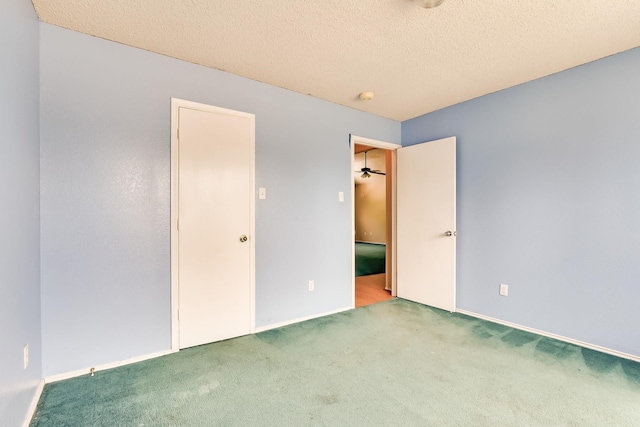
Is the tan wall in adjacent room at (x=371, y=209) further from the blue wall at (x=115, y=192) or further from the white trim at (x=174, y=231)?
the white trim at (x=174, y=231)

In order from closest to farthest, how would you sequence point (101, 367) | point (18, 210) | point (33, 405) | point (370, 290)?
point (18, 210)
point (33, 405)
point (101, 367)
point (370, 290)

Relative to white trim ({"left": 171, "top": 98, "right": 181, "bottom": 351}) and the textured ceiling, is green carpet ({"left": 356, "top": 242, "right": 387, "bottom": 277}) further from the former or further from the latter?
the textured ceiling

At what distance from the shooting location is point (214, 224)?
2.60m

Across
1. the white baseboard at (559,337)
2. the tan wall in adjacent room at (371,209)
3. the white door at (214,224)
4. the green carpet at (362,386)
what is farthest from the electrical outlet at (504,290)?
the tan wall in adjacent room at (371,209)

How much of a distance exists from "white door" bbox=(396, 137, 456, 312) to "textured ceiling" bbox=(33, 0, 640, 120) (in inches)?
38.1

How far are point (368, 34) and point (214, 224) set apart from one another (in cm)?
194

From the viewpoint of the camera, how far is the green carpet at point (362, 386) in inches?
65.2

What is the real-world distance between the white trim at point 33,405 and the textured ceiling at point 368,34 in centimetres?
237

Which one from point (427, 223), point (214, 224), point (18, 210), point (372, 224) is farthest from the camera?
point (372, 224)

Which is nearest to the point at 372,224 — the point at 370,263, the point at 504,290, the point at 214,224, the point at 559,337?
the point at 370,263

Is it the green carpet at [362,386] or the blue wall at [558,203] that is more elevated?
the blue wall at [558,203]

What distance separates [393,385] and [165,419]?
4.52 feet

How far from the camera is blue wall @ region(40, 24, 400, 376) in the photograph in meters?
2.01

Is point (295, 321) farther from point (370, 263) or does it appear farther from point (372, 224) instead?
point (372, 224)
